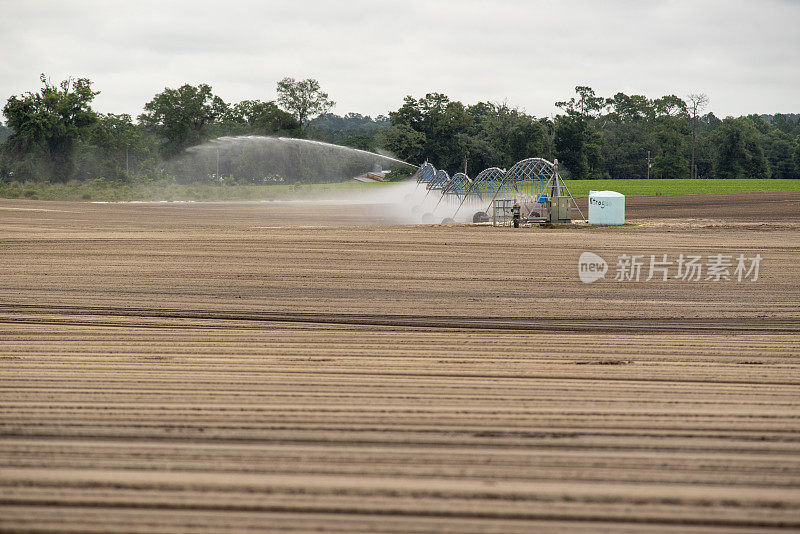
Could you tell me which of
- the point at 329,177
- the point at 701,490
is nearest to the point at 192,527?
the point at 701,490

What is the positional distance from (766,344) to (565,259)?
8972 millimetres

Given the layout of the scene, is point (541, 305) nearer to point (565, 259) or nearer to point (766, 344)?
point (766, 344)

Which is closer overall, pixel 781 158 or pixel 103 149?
pixel 103 149

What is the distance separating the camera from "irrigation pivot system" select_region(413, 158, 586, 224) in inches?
1223

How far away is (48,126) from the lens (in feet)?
238

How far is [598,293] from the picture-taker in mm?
13023

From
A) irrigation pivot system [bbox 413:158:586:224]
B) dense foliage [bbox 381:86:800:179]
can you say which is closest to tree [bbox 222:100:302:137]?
dense foliage [bbox 381:86:800:179]

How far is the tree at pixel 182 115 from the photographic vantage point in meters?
78.9
